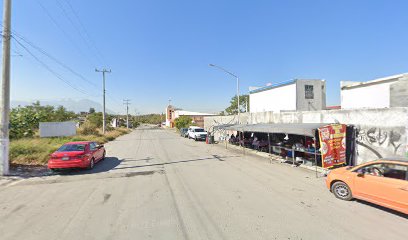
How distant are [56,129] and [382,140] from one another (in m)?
30.4

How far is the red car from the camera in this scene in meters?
9.71

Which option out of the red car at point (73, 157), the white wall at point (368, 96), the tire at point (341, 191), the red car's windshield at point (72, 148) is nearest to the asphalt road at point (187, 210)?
the tire at point (341, 191)

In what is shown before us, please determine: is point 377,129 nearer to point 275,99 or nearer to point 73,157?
point 73,157

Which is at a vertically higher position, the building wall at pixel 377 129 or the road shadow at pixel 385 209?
the building wall at pixel 377 129

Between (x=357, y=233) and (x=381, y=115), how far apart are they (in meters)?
6.70

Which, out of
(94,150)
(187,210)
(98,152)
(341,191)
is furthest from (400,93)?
(98,152)

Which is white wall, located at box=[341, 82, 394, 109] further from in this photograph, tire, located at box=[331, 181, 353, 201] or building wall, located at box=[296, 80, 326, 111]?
tire, located at box=[331, 181, 353, 201]

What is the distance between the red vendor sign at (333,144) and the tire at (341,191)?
3065mm

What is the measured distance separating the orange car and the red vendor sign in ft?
10.1

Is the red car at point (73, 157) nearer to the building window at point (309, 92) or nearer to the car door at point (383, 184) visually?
the car door at point (383, 184)

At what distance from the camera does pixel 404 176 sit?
5.16 metres

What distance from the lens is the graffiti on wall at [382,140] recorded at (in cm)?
818

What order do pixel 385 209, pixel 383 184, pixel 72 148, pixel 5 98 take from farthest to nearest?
pixel 72 148
pixel 5 98
pixel 385 209
pixel 383 184

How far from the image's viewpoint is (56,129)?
25547mm
